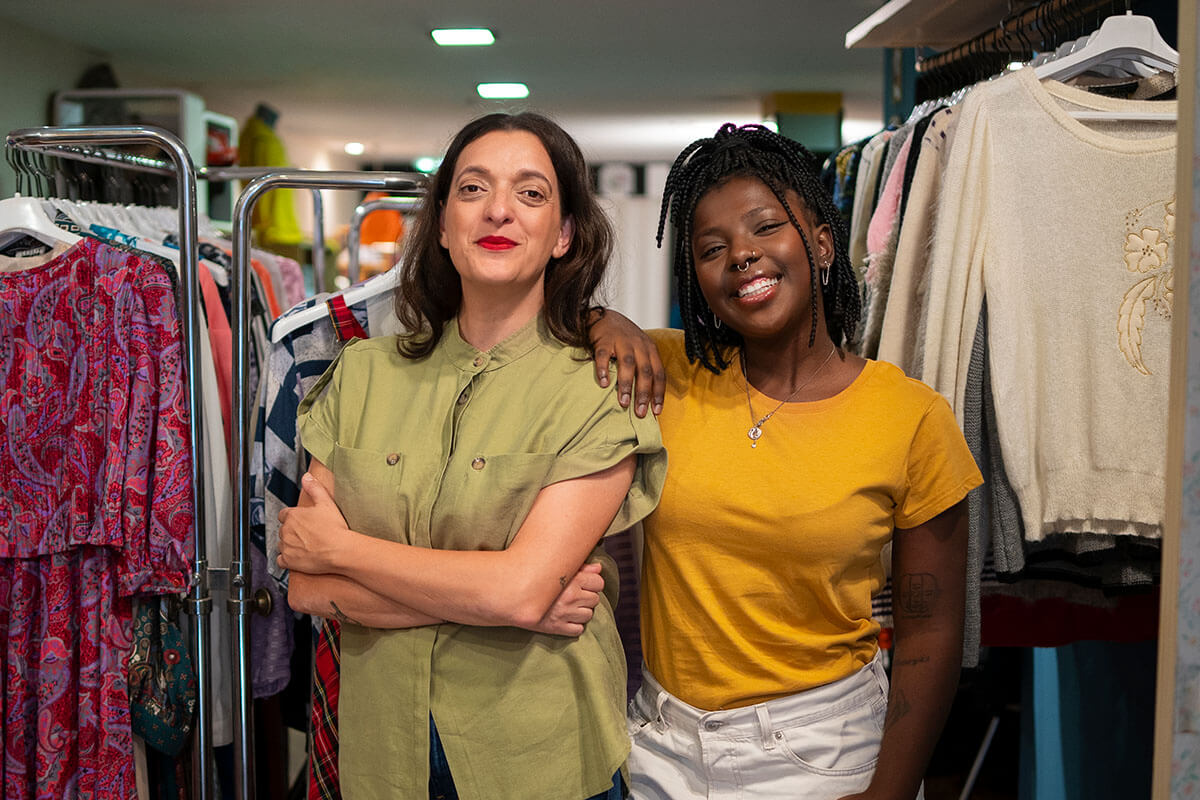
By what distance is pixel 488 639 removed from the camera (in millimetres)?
1222

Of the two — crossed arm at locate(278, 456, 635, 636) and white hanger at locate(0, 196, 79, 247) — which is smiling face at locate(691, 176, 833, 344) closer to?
crossed arm at locate(278, 456, 635, 636)

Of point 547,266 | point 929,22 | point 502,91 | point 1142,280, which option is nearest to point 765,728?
point 547,266

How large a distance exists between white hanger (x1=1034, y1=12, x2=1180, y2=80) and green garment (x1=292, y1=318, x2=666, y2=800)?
989mm

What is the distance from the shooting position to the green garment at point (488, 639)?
1.21 meters

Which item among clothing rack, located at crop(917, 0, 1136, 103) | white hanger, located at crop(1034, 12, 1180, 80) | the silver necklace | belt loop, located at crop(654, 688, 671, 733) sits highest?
clothing rack, located at crop(917, 0, 1136, 103)

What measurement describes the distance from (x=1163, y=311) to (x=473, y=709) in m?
1.16

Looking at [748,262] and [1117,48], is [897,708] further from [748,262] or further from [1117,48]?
[1117,48]

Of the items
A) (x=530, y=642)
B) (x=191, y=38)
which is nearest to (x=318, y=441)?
(x=530, y=642)

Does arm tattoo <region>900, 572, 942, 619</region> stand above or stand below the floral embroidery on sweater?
below

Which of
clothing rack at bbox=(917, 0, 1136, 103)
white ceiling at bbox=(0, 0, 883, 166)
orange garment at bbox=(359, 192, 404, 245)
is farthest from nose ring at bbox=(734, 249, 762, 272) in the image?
orange garment at bbox=(359, 192, 404, 245)

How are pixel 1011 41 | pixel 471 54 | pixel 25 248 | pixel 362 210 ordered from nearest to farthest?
pixel 25 248 < pixel 1011 41 < pixel 362 210 < pixel 471 54

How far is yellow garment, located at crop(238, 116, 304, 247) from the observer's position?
6.27 m

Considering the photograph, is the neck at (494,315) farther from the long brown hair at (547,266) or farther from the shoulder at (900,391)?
the shoulder at (900,391)

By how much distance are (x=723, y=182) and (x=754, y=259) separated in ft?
0.41
